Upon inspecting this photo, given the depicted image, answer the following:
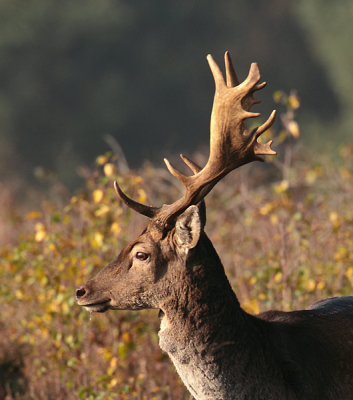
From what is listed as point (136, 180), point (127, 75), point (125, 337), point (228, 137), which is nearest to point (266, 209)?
point (136, 180)

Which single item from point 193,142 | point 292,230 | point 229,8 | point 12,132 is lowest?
point 292,230

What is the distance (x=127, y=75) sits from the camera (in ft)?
68.7

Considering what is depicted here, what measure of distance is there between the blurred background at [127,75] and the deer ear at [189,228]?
1689 centimetres

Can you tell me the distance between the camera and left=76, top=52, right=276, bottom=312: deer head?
3.25 m

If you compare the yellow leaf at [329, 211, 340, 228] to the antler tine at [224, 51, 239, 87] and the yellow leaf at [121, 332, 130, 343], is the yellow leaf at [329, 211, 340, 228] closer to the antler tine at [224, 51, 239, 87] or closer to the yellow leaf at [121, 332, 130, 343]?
the yellow leaf at [121, 332, 130, 343]

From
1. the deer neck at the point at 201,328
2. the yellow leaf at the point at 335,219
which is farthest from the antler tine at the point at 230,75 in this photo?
the yellow leaf at the point at 335,219

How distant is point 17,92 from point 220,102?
62.4 ft

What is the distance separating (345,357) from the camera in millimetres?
3400

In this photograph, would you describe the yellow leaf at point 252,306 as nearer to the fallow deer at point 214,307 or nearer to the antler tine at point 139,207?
the fallow deer at point 214,307

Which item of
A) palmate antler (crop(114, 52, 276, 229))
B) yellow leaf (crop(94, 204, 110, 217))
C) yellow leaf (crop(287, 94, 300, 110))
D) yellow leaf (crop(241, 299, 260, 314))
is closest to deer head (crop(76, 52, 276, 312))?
palmate antler (crop(114, 52, 276, 229))

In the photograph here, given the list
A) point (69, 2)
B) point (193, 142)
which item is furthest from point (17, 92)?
point (193, 142)

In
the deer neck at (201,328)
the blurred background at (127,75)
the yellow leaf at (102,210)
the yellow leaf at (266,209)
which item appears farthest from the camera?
the blurred background at (127,75)

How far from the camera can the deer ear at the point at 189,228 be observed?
3172mm

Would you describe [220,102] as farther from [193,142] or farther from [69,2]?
[69,2]
